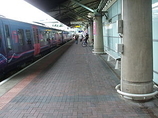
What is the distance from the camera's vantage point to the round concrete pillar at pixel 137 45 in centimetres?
456

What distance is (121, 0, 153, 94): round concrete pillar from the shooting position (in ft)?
15.0

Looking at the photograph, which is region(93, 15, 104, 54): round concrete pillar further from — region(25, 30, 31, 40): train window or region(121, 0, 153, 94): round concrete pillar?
region(121, 0, 153, 94): round concrete pillar

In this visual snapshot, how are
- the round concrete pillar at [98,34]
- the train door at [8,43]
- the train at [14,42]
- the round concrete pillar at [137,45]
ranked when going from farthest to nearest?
1. the round concrete pillar at [98,34]
2. the train door at [8,43]
3. the train at [14,42]
4. the round concrete pillar at [137,45]

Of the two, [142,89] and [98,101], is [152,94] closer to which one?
[142,89]

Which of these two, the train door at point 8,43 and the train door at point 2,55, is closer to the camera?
the train door at point 2,55

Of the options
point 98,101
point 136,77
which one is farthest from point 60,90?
point 136,77

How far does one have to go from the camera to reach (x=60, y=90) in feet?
18.8

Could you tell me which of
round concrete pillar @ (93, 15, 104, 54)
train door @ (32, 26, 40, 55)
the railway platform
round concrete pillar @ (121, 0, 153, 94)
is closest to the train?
train door @ (32, 26, 40, 55)

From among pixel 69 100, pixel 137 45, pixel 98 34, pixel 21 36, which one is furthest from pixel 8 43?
pixel 98 34

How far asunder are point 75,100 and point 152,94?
1.94 metres

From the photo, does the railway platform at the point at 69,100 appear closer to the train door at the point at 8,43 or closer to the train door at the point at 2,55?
the train door at the point at 2,55

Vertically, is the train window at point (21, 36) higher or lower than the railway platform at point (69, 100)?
higher

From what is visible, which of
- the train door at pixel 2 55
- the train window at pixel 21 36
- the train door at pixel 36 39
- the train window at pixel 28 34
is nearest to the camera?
the train door at pixel 2 55

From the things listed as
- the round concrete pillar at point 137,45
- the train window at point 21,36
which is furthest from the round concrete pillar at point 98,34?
the round concrete pillar at point 137,45
